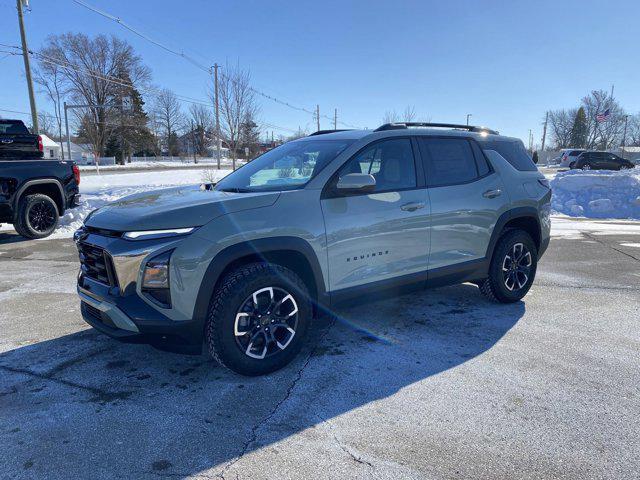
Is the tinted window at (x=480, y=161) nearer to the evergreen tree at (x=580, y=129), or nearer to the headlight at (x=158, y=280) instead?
the headlight at (x=158, y=280)

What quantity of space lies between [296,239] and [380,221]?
2.60 ft

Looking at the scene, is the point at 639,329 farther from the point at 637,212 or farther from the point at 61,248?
the point at 637,212

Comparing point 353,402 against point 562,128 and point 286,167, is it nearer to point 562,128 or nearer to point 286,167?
point 286,167

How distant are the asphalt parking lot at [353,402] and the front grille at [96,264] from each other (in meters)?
0.73

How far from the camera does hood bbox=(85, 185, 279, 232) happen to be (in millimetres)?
2939

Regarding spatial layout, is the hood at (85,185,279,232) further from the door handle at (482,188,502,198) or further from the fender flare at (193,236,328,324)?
the door handle at (482,188,502,198)

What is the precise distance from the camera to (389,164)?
3.97m

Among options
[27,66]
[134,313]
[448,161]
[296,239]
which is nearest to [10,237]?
[134,313]

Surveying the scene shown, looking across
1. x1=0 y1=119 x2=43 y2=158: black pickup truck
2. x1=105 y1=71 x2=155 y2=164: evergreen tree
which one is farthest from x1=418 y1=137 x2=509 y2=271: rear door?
x1=105 y1=71 x2=155 y2=164: evergreen tree

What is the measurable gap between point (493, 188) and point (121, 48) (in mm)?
62155

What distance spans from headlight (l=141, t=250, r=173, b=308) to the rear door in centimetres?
235

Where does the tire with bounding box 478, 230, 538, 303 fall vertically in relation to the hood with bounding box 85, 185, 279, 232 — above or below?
below

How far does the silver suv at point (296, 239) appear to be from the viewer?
292cm

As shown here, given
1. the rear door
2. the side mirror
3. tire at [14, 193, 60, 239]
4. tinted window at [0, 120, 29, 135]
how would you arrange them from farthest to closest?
tinted window at [0, 120, 29, 135]
tire at [14, 193, 60, 239]
the rear door
the side mirror
